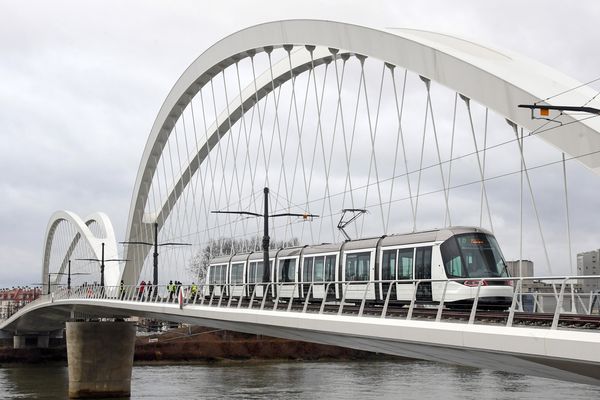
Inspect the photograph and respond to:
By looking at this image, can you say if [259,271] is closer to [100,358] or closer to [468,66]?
[468,66]

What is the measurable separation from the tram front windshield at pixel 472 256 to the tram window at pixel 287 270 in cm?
965

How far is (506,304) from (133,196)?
49.1 metres

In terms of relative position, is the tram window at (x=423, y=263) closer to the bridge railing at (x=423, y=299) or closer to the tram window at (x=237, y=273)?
the bridge railing at (x=423, y=299)

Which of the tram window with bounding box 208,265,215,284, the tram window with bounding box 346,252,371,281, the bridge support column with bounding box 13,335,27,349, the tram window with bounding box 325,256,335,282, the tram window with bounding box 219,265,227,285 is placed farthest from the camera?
the bridge support column with bounding box 13,335,27,349

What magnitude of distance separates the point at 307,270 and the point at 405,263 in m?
6.51

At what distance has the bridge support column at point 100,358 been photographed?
47.2 metres

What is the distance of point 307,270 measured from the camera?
100.0 feet

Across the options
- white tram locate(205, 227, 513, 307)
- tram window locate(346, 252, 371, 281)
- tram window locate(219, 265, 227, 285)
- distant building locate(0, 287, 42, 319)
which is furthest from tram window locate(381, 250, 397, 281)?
distant building locate(0, 287, 42, 319)

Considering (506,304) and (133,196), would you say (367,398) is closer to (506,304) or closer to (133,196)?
(506,304)

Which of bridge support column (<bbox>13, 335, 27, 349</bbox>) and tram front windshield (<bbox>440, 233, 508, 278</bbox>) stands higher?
tram front windshield (<bbox>440, 233, 508, 278</bbox>)

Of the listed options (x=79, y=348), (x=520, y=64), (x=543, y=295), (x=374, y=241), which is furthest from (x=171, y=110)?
(x=543, y=295)

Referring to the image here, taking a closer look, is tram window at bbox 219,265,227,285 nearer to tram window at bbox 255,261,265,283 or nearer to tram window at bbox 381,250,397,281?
tram window at bbox 255,261,265,283

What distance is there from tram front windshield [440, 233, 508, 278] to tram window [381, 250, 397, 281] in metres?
2.19

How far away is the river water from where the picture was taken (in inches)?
1561
